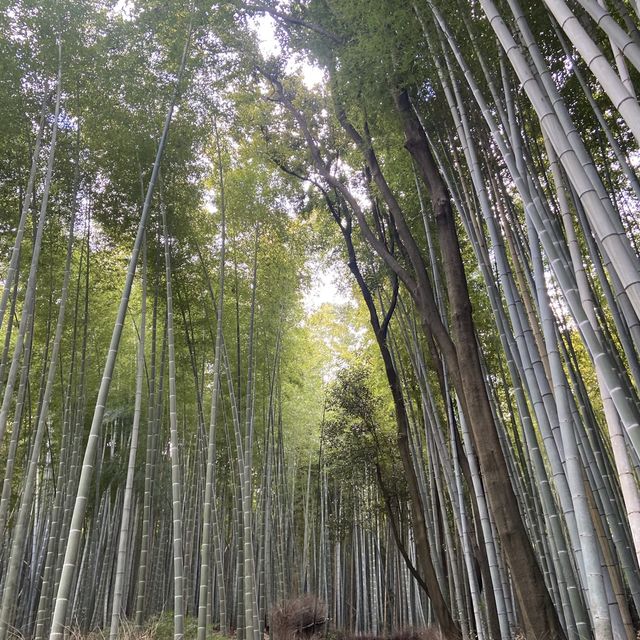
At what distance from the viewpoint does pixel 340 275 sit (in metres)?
6.77

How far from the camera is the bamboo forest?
6.16ft

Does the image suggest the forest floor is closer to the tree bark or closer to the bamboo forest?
the bamboo forest

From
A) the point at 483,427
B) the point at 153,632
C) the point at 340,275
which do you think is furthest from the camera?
the point at 340,275

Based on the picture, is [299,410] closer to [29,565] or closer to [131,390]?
[131,390]

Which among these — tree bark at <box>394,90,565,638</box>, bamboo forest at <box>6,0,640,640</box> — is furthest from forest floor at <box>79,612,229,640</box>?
tree bark at <box>394,90,565,638</box>

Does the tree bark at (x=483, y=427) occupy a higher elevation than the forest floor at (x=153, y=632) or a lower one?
higher

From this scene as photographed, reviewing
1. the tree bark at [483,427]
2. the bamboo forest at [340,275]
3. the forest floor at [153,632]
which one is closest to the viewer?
the bamboo forest at [340,275]

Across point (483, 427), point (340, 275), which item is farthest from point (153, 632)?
point (340, 275)

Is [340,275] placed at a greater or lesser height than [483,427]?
greater

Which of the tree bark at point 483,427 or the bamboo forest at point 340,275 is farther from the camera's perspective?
the tree bark at point 483,427

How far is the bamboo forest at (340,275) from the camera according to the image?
6.16ft

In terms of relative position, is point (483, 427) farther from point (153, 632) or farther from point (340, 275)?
point (340, 275)

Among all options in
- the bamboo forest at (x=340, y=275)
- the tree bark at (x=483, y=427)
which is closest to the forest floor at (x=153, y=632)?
the bamboo forest at (x=340, y=275)

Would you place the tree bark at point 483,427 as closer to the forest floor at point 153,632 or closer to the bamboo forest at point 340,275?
the bamboo forest at point 340,275
